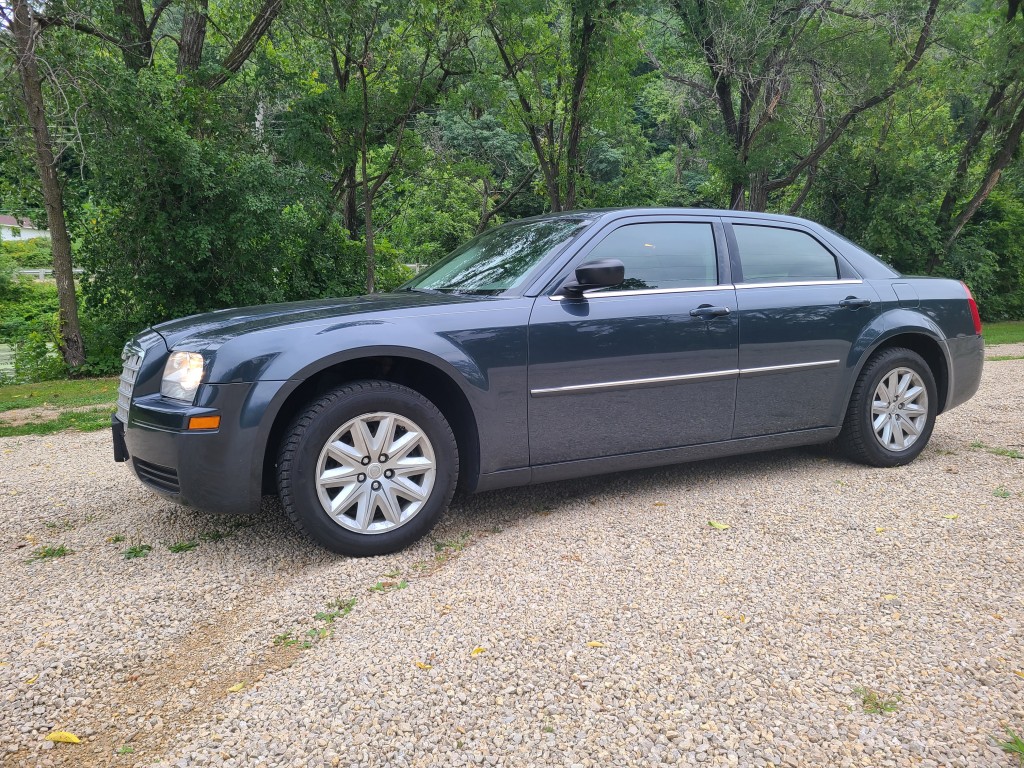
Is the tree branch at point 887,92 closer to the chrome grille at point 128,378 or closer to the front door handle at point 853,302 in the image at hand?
the front door handle at point 853,302

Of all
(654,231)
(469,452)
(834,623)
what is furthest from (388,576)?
(654,231)

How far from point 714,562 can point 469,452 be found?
4.17 ft

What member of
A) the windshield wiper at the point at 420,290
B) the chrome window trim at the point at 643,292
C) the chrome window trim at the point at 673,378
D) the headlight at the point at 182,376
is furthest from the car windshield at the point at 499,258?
the headlight at the point at 182,376

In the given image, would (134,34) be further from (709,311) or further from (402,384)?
(709,311)

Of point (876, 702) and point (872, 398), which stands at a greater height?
point (872, 398)

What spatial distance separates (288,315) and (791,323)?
2.89m

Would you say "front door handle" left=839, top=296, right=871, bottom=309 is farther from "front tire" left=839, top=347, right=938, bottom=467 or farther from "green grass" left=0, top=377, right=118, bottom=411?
"green grass" left=0, top=377, right=118, bottom=411

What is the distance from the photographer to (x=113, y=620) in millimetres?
2900

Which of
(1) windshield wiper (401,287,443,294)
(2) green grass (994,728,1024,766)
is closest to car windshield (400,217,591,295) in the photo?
(1) windshield wiper (401,287,443,294)

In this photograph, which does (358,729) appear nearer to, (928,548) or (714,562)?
(714,562)

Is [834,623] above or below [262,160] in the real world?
below

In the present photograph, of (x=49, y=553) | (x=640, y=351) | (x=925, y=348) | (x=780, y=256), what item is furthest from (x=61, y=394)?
(x=925, y=348)

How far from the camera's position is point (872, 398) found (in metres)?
4.87

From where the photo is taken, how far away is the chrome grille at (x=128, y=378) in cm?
352
